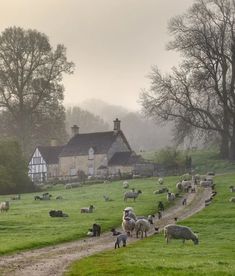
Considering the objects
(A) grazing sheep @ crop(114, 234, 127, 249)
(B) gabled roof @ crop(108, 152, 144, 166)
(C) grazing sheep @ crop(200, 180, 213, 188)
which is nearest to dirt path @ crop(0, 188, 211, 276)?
(A) grazing sheep @ crop(114, 234, 127, 249)

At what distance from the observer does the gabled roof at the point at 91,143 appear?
102m

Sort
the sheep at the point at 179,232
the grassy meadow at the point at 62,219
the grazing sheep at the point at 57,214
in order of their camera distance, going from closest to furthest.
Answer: the sheep at the point at 179,232, the grassy meadow at the point at 62,219, the grazing sheep at the point at 57,214

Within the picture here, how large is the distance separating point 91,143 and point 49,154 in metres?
8.32

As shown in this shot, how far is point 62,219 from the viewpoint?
43.5 metres

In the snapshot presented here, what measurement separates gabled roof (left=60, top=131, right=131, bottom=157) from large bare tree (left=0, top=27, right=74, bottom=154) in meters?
7.04

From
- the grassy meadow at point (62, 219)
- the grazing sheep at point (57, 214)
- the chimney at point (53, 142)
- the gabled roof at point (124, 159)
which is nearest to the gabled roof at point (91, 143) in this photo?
the gabled roof at point (124, 159)

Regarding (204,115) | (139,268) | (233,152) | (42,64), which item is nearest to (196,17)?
(204,115)

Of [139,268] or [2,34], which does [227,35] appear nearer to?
[2,34]

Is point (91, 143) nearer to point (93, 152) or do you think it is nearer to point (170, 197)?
point (93, 152)

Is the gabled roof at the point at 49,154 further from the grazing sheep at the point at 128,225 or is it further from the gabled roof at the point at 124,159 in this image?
the grazing sheep at the point at 128,225

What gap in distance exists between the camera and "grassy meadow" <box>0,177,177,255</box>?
34.3 meters

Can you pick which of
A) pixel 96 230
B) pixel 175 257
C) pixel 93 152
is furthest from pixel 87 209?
pixel 93 152

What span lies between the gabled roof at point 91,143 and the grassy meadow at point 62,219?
34.6 meters

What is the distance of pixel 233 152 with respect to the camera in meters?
84.4
